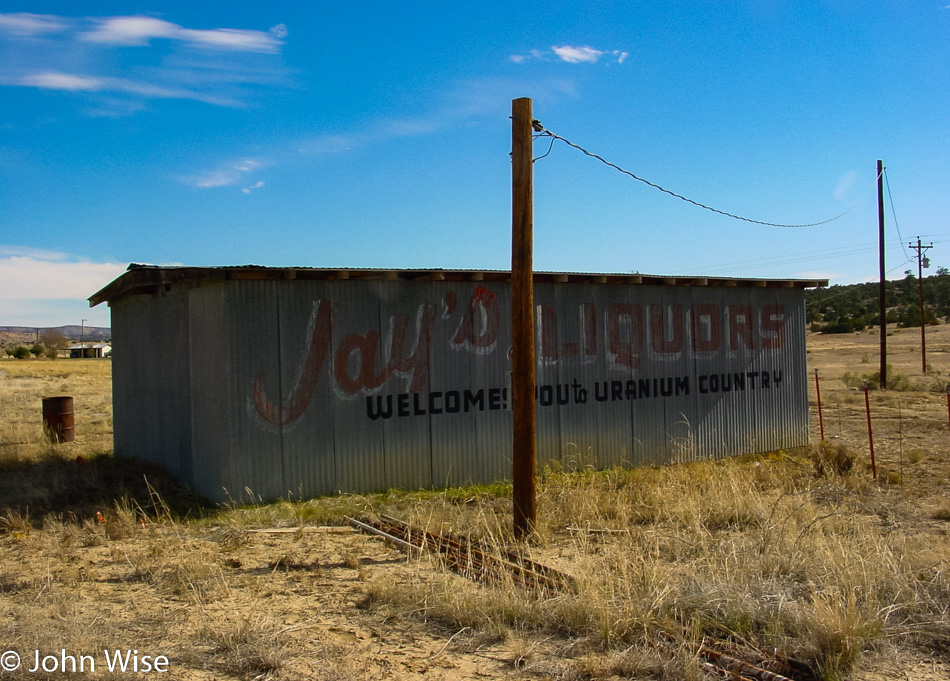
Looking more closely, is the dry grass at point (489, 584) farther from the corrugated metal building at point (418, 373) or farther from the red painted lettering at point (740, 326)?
the red painted lettering at point (740, 326)

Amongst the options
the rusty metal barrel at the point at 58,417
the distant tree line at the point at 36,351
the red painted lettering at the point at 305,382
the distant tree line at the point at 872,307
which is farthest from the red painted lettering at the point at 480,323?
the distant tree line at the point at 36,351

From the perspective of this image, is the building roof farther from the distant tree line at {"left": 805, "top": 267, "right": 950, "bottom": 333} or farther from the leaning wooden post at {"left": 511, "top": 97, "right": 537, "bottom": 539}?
the distant tree line at {"left": 805, "top": 267, "right": 950, "bottom": 333}

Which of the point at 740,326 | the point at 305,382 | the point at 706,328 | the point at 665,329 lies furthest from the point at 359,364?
the point at 740,326

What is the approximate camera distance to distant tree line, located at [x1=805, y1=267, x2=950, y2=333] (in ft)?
194

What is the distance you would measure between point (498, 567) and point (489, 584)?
44 cm

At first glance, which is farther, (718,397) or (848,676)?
(718,397)

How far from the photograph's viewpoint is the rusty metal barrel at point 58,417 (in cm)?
1581

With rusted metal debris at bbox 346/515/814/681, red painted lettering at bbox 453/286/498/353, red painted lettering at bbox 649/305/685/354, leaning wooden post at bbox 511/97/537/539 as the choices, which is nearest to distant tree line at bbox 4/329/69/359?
red painted lettering at bbox 453/286/498/353

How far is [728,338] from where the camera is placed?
14.2 metres

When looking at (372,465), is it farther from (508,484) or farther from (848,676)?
(848,676)

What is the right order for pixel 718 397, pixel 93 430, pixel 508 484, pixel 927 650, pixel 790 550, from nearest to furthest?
pixel 927 650 → pixel 790 550 → pixel 508 484 → pixel 718 397 → pixel 93 430

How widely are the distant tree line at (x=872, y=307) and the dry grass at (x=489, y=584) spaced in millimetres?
49033

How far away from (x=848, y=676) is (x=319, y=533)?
5577 millimetres

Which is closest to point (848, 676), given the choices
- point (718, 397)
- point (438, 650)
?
point (438, 650)
